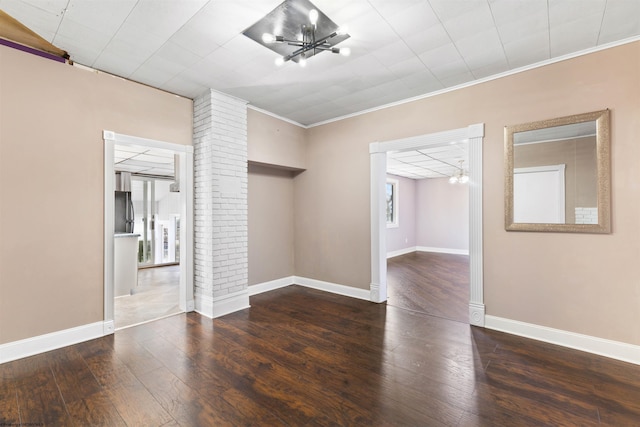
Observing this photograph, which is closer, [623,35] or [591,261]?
[623,35]

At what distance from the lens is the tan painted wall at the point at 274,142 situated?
13.9 feet

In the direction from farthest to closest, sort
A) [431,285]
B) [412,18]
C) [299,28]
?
[431,285]
[299,28]
[412,18]

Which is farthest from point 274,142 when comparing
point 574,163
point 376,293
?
point 574,163

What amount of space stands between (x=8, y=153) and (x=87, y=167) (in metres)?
0.56

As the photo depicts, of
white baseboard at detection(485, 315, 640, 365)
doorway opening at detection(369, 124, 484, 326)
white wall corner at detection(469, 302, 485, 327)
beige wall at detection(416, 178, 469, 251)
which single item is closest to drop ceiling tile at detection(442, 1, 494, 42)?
doorway opening at detection(369, 124, 484, 326)

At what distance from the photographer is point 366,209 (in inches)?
169

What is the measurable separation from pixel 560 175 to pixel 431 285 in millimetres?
2922

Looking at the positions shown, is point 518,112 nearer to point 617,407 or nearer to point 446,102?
point 446,102

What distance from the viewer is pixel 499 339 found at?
2.91 m

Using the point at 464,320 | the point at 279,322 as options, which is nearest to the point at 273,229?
the point at 279,322

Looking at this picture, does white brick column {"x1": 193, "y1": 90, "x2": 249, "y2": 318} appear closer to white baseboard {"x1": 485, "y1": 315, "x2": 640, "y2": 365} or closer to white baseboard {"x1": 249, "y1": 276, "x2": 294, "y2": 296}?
white baseboard {"x1": 249, "y1": 276, "x2": 294, "y2": 296}

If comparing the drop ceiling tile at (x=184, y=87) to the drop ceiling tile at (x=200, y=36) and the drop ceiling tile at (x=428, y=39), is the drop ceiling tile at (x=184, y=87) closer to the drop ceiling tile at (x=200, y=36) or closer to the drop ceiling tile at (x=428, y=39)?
the drop ceiling tile at (x=200, y=36)

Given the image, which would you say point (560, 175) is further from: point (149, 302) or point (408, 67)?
point (149, 302)

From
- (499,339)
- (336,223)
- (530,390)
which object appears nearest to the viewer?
(530,390)
